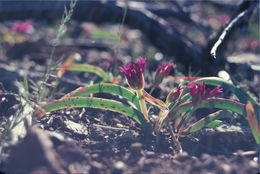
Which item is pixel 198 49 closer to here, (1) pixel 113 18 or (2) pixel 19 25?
(1) pixel 113 18

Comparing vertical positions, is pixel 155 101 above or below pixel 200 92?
below

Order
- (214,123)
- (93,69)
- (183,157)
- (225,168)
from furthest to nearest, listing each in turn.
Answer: (93,69) → (214,123) → (183,157) → (225,168)

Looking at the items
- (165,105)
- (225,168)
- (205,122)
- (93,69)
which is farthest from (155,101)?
(93,69)

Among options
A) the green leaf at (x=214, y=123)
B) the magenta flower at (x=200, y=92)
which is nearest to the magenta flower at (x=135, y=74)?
the magenta flower at (x=200, y=92)

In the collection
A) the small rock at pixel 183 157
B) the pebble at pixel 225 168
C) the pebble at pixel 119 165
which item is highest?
the pebble at pixel 225 168

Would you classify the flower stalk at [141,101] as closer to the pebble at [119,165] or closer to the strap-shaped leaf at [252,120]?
the pebble at [119,165]

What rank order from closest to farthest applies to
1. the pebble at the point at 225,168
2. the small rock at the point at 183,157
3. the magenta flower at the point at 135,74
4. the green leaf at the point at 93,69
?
the pebble at the point at 225,168, the small rock at the point at 183,157, the magenta flower at the point at 135,74, the green leaf at the point at 93,69

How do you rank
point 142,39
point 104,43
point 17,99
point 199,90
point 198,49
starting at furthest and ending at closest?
point 142,39 → point 104,43 → point 198,49 → point 17,99 → point 199,90

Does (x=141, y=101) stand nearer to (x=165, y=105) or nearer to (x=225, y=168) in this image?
(x=165, y=105)

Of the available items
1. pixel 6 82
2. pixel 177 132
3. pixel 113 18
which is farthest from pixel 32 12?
pixel 177 132

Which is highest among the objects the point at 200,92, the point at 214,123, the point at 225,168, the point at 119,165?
the point at 200,92

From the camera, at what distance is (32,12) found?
371cm

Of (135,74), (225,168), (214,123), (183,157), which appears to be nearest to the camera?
(225,168)

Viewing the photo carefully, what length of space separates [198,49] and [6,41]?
2.53m
